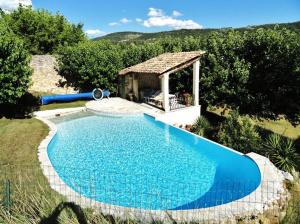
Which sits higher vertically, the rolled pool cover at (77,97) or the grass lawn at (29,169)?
the rolled pool cover at (77,97)

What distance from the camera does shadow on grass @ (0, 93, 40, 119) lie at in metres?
22.3

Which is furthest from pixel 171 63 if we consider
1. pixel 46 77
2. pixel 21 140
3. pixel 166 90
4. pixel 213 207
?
pixel 46 77

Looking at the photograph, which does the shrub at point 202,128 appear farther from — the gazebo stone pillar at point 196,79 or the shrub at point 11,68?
the shrub at point 11,68

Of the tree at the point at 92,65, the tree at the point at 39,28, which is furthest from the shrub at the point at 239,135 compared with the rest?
the tree at the point at 39,28

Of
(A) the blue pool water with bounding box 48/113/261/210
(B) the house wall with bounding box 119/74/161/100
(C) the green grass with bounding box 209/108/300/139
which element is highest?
(B) the house wall with bounding box 119/74/161/100

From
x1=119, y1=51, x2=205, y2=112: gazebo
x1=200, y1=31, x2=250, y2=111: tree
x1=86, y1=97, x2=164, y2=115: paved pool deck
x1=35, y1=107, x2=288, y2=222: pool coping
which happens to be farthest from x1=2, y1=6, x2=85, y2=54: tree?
x1=35, y1=107, x2=288, y2=222: pool coping

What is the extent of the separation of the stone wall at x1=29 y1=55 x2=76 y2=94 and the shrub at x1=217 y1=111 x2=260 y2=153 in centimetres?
1885

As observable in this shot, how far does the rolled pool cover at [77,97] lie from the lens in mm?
25920

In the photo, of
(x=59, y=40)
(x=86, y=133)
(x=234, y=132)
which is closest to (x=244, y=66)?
(x=234, y=132)

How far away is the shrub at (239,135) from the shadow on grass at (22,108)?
1448 cm

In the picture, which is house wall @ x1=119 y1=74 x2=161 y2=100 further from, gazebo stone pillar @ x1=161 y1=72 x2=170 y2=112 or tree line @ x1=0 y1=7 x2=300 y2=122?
gazebo stone pillar @ x1=161 y1=72 x2=170 y2=112

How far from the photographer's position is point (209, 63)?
73.1ft

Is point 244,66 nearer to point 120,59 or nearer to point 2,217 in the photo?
point 120,59

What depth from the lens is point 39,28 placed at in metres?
39.9
